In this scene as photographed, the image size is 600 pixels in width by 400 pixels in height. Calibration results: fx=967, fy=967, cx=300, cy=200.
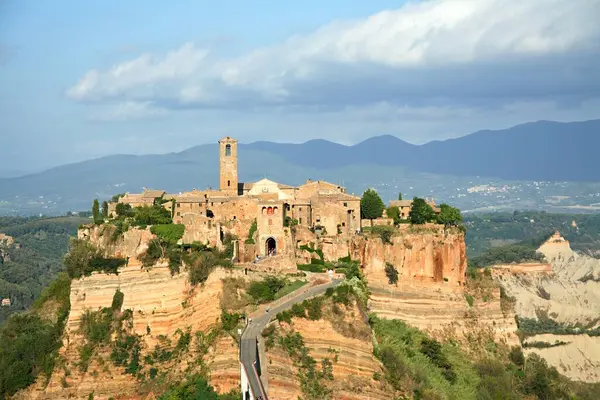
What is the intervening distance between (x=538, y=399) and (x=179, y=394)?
22.1 metres

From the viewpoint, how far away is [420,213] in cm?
5862

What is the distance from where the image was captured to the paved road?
127 ft

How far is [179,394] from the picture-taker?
142ft

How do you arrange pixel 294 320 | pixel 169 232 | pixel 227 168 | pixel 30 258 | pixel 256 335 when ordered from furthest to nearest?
pixel 30 258 → pixel 227 168 → pixel 169 232 → pixel 294 320 → pixel 256 335

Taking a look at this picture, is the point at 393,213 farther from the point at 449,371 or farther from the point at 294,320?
the point at 294,320

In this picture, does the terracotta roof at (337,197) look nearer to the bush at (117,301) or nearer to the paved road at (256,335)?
the paved road at (256,335)

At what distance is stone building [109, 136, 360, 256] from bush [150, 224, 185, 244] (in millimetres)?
411

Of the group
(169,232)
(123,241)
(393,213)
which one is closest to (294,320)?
(169,232)

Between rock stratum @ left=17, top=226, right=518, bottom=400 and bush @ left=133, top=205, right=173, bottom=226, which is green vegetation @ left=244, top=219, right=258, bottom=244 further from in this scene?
bush @ left=133, top=205, right=173, bottom=226

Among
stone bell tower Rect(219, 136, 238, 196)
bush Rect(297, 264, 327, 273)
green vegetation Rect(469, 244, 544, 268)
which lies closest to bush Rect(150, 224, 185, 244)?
bush Rect(297, 264, 327, 273)

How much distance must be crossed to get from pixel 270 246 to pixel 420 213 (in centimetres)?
1025

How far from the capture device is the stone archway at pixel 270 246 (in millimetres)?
53594

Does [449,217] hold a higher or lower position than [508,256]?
higher

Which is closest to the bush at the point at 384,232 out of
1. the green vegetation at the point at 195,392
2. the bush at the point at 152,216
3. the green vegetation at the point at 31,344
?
the bush at the point at 152,216
